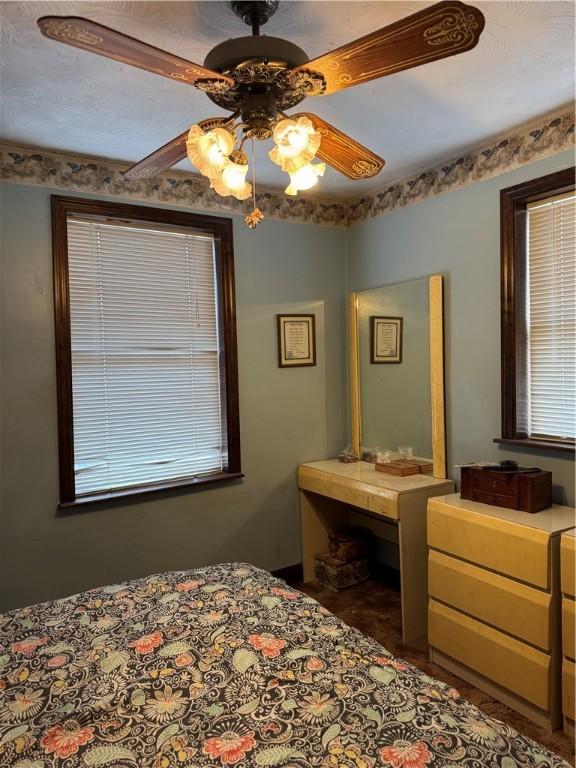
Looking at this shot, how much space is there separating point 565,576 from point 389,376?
5.66ft

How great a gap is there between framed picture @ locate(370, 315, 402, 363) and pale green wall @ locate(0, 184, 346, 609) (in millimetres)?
320

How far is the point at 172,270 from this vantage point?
3.26 m

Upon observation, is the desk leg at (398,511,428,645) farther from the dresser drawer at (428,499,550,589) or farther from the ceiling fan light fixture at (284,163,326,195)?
the ceiling fan light fixture at (284,163,326,195)

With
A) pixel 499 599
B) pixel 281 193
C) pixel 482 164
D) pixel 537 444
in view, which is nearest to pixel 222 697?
pixel 499 599

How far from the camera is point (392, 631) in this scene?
9.84 feet

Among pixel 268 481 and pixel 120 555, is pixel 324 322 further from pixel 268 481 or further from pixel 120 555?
pixel 120 555

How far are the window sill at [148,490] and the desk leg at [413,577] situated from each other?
44.9 inches

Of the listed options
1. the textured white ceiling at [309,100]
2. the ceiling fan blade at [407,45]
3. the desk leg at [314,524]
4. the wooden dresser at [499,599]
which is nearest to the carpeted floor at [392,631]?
the wooden dresser at [499,599]

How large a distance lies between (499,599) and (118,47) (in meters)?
2.43

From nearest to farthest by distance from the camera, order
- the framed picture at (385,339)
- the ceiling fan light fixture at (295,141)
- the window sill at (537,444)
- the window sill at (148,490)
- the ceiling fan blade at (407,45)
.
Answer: the ceiling fan blade at (407,45) < the ceiling fan light fixture at (295,141) < the window sill at (537,444) < the window sill at (148,490) < the framed picture at (385,339)

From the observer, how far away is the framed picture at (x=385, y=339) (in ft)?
11.3

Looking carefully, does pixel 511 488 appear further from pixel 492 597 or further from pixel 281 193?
pixel 281 193

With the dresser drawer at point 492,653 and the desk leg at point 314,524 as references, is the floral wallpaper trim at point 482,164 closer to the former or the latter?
the desk leg at point 314,524

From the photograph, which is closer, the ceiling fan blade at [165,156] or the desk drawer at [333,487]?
the ceiling fan blade at [165,156]
